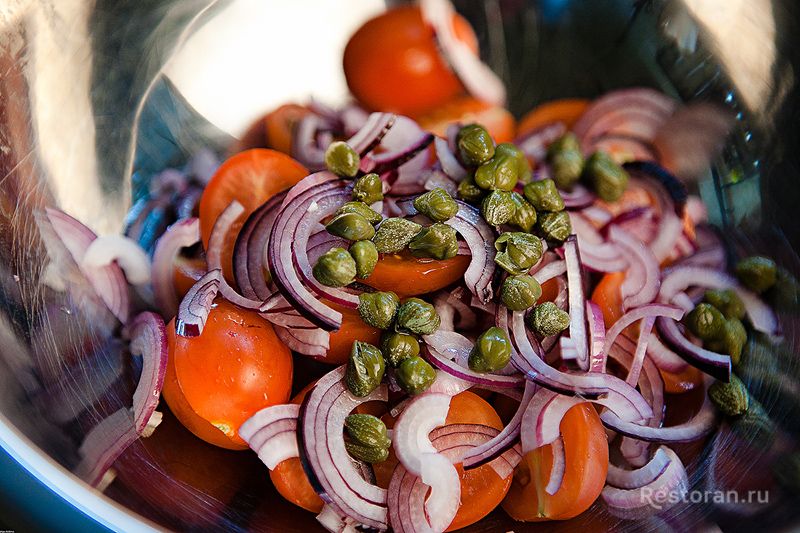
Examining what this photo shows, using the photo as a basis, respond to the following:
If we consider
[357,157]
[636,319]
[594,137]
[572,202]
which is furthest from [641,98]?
[357,157]

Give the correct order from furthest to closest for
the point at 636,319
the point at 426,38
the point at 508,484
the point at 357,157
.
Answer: the point at 426,38 < the point at 357,157 < the point at 636,319 < the point at 508,484

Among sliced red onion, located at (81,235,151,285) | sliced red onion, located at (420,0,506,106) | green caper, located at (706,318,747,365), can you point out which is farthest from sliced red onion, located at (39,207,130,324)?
green caper, located at (706,318,747,365)

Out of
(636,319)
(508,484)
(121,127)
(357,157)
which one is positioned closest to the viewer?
(508,484)

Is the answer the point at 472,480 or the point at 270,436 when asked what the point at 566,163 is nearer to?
the point at 472,480

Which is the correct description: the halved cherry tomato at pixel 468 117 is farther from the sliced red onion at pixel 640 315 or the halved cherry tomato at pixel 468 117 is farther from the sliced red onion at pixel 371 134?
the sliced red onion at pixel 640 315

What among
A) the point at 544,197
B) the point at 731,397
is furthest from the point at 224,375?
the point at 731,397

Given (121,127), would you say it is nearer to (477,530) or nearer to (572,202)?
(572,202)

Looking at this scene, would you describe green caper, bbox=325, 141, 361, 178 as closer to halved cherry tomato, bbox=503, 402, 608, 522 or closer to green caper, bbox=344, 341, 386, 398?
green caper, bbox=344, 341, 386, 398
